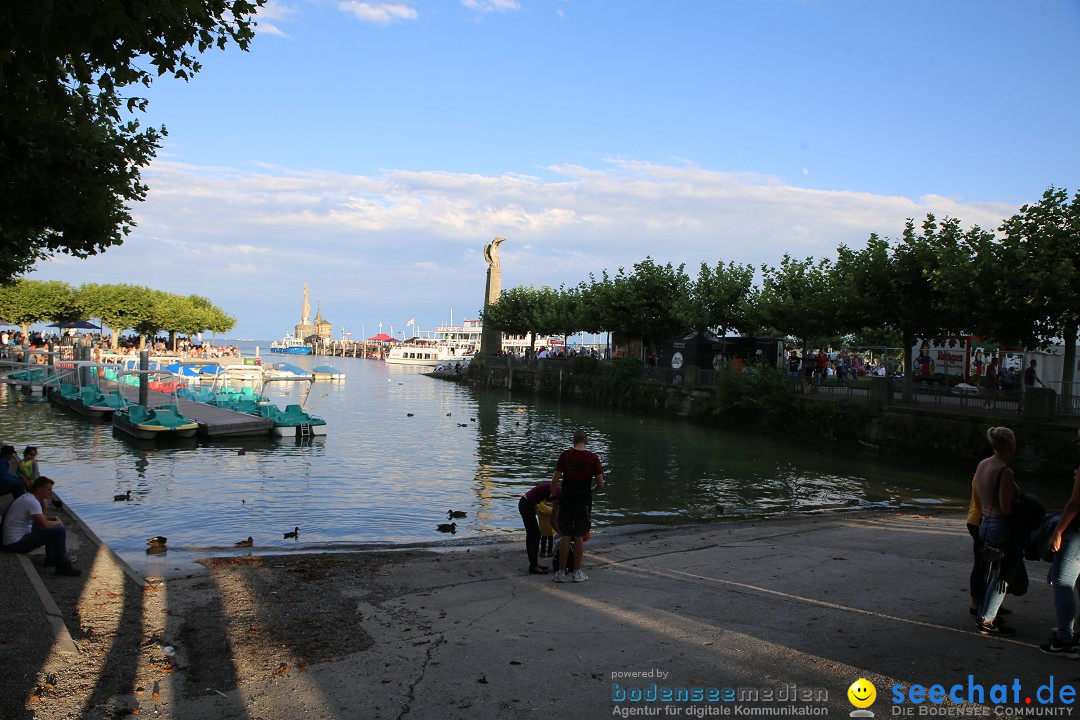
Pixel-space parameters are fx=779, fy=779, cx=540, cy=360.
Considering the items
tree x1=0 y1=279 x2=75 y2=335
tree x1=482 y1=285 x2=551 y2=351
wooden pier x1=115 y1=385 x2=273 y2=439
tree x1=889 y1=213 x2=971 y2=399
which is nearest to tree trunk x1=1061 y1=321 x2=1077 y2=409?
tree x1=889 y1=213 x2=971 y2=399

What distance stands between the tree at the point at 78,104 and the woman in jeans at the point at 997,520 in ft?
25.4

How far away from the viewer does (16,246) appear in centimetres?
1484

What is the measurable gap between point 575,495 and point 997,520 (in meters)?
4.20

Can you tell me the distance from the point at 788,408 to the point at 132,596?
31.1 m

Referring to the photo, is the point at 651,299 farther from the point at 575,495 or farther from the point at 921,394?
the point at 575,495

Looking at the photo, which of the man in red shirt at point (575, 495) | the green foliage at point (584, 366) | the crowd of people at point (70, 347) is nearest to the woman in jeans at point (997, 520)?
the man in red shirt at point (575, 495)

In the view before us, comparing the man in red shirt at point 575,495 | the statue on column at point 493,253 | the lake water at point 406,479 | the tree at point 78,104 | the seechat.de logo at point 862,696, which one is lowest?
the lake water at point 406,479

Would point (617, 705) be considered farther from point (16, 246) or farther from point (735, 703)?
point (16, 246)

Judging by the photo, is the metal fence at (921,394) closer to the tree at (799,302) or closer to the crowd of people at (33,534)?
the tree at (799,302)

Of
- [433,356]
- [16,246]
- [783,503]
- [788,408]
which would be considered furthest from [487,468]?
[433,356]

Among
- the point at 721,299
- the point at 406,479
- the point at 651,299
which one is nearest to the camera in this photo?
the point at 406,479

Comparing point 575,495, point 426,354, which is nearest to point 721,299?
point 575,495

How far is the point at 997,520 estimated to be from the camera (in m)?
6.50

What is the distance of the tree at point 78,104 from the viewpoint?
579cm
